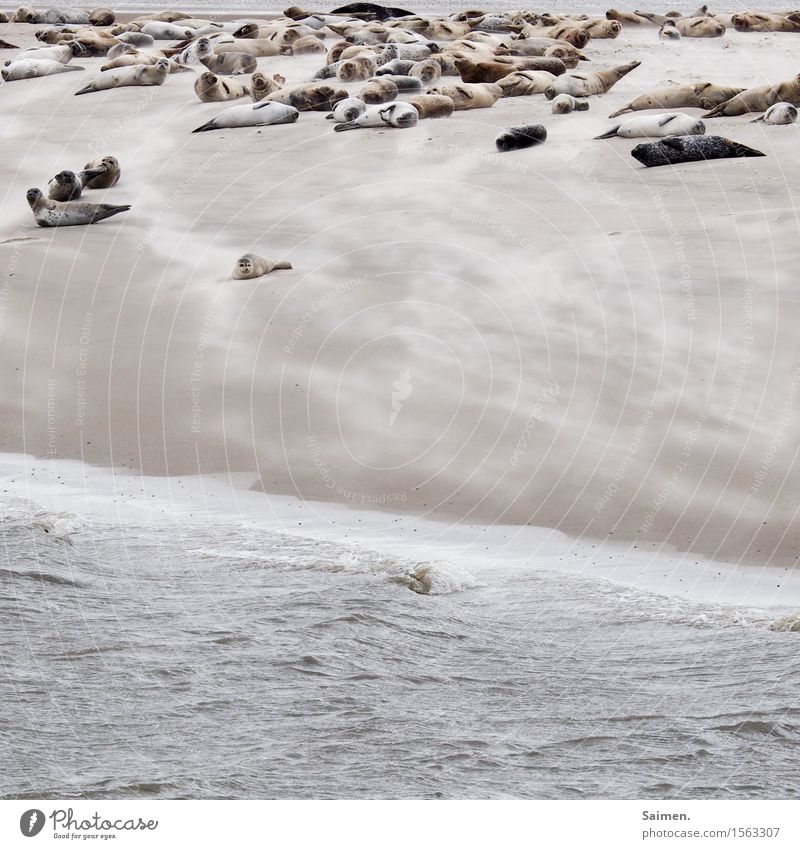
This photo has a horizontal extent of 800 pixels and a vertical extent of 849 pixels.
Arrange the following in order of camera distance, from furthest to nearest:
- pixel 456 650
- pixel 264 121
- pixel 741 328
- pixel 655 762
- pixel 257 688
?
pixel 264 121
pixel 741 328
pixel 456 650
pixel 257 688
pixel 655 762

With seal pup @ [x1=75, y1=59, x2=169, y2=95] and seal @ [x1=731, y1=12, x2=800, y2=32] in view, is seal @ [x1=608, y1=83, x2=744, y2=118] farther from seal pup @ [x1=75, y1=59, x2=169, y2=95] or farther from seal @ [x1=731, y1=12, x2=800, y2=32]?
seal @ [x1=731, y1=12, x2=800, y2=32]

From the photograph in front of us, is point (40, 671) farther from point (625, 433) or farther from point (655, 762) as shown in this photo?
point (625, 433)

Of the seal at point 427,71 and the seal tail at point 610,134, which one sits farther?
the seal at point 427,71

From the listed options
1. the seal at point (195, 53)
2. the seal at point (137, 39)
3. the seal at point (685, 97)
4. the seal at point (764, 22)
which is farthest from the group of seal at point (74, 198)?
the seal at point (764, 22)

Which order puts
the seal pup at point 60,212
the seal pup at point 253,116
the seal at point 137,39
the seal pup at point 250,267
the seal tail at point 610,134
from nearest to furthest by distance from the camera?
1. the seal pup at point 250,267
2. the seal pup at point 60,212
3. the seal tail at point 610,134
4. the seal pup at point 253,116
5. the seal at point 137,39

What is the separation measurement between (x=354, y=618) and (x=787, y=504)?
73.8 inches

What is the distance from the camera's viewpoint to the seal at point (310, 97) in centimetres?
1095

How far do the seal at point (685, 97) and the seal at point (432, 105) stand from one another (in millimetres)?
1324

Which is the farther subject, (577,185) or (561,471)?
(577,185)

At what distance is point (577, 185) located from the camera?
869cm

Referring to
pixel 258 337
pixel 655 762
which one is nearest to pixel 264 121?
pixel 258 337

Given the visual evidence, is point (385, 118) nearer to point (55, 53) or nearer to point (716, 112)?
point (716, 112)

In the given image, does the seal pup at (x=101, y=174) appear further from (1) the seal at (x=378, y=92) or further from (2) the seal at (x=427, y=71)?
(2) the seal at (x=427, y=71)

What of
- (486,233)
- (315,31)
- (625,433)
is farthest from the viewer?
(315,31)
